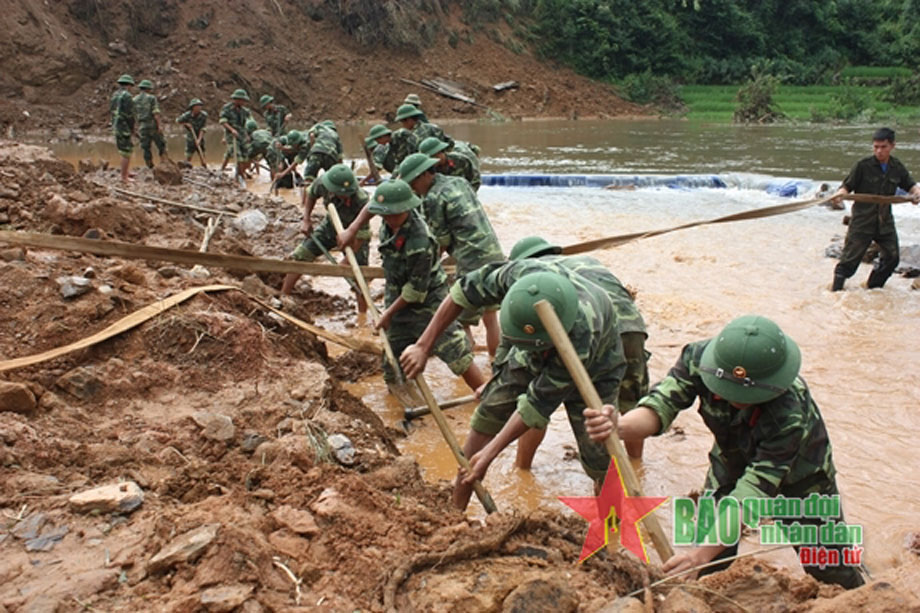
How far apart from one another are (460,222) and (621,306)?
196 centimetres

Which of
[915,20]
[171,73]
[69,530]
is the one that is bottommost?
[171,73]

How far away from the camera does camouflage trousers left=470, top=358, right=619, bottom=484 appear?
3324 millimetres

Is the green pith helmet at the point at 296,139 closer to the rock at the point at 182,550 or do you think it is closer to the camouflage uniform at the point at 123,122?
the camouflage uniform at the point at 123,122

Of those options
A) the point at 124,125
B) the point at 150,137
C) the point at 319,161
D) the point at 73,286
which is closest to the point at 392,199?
the point at 73,286

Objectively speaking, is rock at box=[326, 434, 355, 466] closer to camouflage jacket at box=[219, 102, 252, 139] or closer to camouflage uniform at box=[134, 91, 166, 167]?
camouflage uniform at box=[134, 91, 166, 167]

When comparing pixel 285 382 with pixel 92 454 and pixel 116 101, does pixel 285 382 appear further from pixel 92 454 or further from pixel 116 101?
pixel 116 101

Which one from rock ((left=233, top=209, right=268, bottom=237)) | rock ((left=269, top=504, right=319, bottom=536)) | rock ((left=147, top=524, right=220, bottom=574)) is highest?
rock ((left=147, top=524, right=220, bottom=574))

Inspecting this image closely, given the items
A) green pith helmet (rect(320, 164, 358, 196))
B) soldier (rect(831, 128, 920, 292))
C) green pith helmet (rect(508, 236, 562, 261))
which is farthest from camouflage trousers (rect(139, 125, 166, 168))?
green pith helmet (rect(508, 236, 562, 261))

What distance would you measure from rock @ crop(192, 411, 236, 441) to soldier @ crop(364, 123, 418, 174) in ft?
19.0

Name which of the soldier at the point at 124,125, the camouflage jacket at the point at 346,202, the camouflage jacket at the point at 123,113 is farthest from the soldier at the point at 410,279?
the camouflage jacket at the point at 123,113

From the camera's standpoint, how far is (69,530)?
2.45 m

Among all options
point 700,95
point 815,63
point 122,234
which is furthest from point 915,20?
point 122,234

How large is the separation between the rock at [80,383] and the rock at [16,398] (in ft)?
0.97

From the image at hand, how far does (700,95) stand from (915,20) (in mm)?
14418
